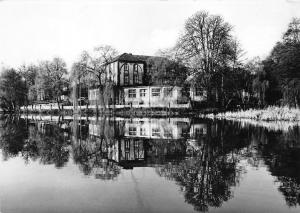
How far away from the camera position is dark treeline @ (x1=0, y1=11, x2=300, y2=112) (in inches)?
1132

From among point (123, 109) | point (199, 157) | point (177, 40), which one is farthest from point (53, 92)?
point (199, 157)

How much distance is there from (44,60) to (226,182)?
5956 cm

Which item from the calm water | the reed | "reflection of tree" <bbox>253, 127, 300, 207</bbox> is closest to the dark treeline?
the reed

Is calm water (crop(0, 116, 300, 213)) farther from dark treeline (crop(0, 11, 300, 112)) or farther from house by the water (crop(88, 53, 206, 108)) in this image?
house by the water (crop(88, 53, 206, 108))

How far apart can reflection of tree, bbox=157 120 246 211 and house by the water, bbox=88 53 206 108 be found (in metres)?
26.3

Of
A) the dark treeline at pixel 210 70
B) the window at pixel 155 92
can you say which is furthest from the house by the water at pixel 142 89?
the dark treeline at pixel 210 70

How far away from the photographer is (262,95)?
4581cm

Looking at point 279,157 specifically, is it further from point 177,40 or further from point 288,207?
point 177,40

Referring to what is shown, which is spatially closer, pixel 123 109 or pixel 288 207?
pixel 288 207

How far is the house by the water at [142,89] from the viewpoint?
129 feet

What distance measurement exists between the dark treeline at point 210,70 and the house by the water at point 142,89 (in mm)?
963

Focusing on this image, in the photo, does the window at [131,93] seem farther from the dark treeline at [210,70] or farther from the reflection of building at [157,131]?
the reflection of building at [157,131]

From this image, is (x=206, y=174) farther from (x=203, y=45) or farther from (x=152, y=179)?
(x=203, y=45)

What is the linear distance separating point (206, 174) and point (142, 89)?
44.3 meters
